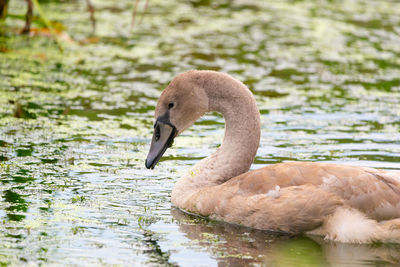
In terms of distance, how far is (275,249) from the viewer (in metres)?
6.11

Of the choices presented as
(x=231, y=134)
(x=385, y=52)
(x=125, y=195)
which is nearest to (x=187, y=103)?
(x=231, y=134)

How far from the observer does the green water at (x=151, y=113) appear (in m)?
6.10

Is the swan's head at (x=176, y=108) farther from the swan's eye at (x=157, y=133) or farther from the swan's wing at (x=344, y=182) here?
the swan's wing at (x=344, y=182)

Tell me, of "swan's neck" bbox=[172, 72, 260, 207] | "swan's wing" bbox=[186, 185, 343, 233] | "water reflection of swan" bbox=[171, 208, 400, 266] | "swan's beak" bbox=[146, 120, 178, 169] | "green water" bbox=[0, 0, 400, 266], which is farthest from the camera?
"swan's beak" bbox=[146, 120, 178, 169]

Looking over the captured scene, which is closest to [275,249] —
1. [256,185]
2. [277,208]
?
[277,208]

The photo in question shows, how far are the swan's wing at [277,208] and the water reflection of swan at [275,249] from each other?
0.25 ft

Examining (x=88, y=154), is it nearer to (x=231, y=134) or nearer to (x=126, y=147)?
(x=126, y=147)

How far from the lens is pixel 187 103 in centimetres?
725

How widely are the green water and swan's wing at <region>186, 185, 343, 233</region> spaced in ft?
0.38

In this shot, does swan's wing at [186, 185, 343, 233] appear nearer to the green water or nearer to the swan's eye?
the green water

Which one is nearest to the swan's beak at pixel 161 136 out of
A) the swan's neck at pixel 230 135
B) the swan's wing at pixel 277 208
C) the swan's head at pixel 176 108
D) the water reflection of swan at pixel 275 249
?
the swan's head at pixel 176 108

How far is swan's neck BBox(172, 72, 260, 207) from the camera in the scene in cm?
714

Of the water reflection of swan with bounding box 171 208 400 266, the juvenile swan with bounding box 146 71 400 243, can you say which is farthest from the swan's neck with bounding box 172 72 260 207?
the water reflection of swan with bounding box 171 208 400 266

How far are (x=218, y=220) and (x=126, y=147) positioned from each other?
2420 millimetres
